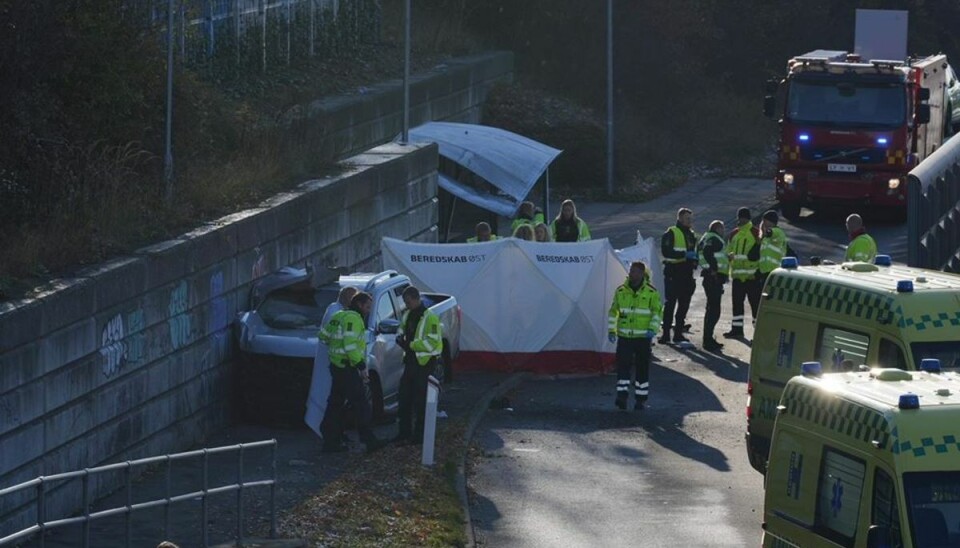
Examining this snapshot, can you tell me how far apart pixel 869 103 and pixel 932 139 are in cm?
434

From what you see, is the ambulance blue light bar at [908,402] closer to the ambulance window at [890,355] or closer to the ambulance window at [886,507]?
the ambulance window at [886,507]

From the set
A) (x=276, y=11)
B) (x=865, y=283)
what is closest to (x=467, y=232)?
(x=276, y=11)

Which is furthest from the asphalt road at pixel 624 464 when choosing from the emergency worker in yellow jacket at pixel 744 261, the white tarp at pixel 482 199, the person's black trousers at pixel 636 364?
the white tarp at pixel 482 199

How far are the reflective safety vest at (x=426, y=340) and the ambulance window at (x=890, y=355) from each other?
5921 mm

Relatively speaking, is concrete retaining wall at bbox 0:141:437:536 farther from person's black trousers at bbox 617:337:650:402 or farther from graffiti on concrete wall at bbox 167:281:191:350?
person's black trousers at bbox 617:337:650:402

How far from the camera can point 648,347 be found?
2050cm

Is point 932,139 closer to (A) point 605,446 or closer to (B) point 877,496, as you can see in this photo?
(A) point 605,446

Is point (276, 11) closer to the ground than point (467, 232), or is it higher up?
higher up

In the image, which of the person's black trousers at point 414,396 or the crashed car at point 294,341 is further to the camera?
the crashed car at point 294,341

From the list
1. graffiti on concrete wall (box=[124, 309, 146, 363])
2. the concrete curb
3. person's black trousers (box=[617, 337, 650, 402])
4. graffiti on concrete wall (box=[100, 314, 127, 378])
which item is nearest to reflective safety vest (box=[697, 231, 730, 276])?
the concrete curb

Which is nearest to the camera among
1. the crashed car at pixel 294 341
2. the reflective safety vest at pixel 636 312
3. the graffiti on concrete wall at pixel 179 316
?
the graffiti on concrete wall at pixel 179 316

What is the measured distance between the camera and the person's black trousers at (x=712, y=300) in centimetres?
2420

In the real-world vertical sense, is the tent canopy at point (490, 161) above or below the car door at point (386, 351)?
above

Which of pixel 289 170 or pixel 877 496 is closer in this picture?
pixel 877 496
